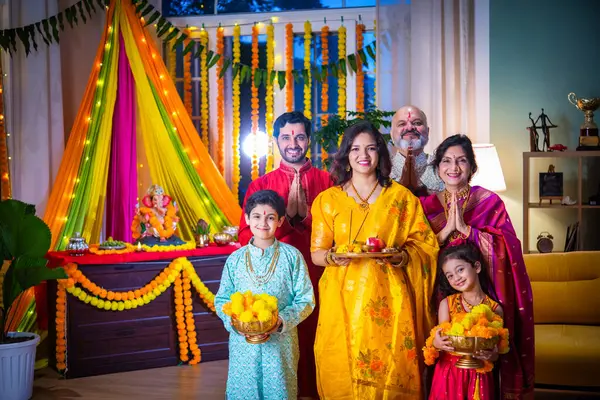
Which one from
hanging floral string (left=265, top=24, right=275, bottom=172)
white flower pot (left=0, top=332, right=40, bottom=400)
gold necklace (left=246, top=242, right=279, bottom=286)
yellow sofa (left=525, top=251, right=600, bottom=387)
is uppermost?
hanging floral string (left=265, top=24, right=275, bottom=172)

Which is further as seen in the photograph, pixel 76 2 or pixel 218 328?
pixel 76 2

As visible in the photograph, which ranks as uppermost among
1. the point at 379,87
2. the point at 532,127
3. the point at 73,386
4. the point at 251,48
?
the point at 251,48

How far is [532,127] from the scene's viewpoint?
5.56 metres

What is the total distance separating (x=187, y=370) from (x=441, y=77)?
2879mm

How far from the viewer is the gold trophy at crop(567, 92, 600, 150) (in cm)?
539

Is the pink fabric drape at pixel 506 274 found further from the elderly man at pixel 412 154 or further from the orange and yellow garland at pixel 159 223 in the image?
the orange and yellow garland at pixel 159 223

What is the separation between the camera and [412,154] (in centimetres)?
378

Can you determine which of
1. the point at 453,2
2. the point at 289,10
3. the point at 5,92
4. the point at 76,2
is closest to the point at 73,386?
the point at 5,92

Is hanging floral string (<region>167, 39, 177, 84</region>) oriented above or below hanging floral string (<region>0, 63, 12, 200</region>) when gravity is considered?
above

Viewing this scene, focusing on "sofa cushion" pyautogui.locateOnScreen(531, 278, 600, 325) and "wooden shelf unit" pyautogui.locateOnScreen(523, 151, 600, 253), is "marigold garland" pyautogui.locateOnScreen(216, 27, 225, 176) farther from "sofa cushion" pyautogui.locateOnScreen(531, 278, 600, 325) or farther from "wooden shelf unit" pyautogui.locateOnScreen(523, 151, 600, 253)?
"sofa cushion" pyautogui.locateOnScreen(531, 278, 600, 325)

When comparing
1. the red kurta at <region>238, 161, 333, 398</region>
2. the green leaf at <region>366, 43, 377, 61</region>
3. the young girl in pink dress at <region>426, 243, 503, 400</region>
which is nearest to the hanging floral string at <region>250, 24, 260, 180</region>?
the green leaf at <region>366, 43, 377, 61</region>

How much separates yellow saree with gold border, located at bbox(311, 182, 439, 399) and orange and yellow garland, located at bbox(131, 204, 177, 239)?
6.94 feet

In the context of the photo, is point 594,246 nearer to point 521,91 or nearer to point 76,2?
point 521,91

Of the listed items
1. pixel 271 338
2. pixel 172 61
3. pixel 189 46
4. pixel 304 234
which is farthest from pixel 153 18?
pixel 271 338
